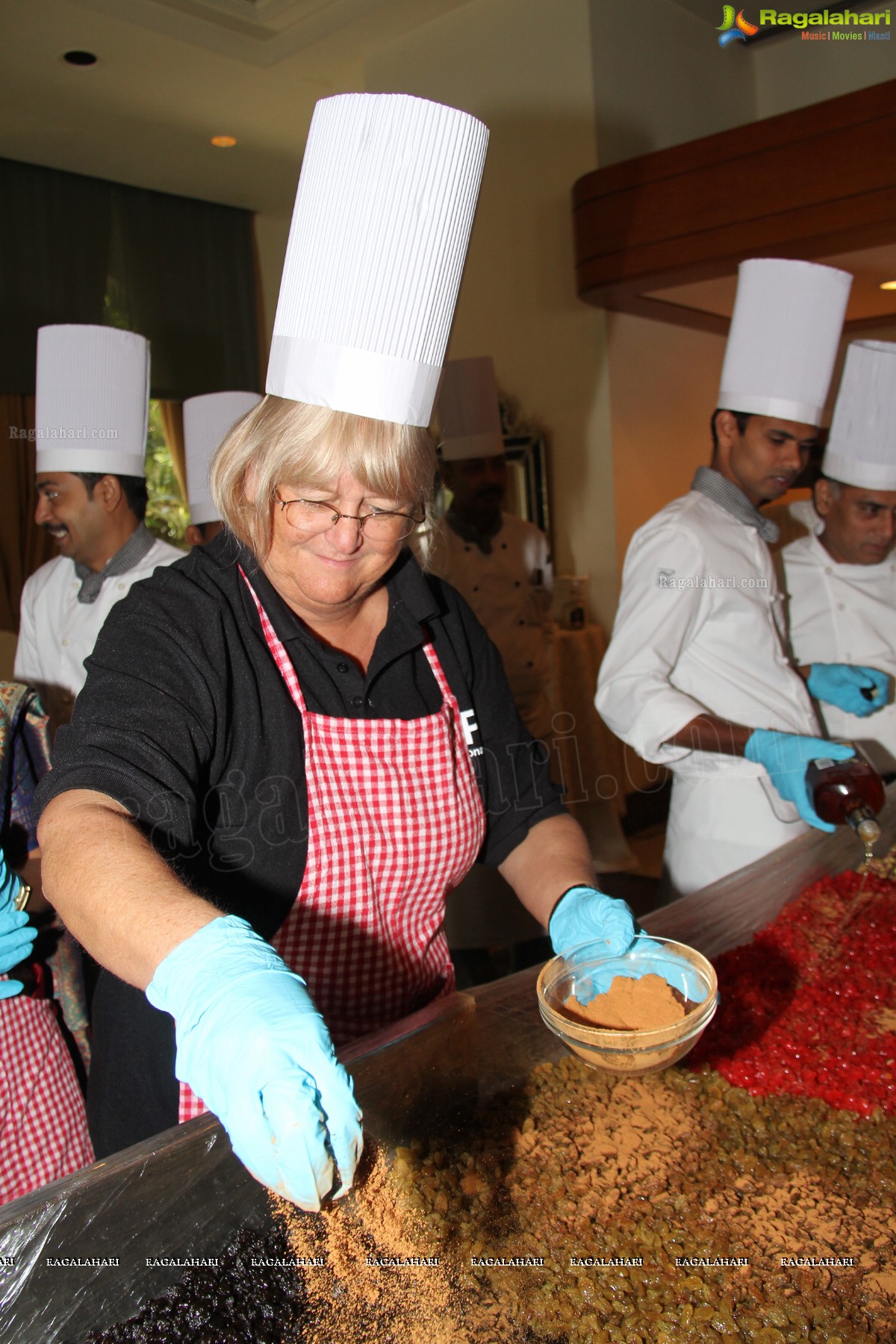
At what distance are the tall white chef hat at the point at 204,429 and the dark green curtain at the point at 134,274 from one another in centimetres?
251

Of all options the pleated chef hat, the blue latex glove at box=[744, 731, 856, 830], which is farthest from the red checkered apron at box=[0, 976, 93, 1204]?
the pleated chef hat

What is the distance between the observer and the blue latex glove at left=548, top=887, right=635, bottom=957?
1152mm

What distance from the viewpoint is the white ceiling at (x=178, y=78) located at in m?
4.00

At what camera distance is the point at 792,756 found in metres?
1.87

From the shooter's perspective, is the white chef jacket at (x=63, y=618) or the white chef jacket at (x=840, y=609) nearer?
the white chef jacket at (x=63, y=618)

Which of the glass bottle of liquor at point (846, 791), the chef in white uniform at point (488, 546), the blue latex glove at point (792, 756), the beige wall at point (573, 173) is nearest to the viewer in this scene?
the glass bottle of liquor at point (846, 791)

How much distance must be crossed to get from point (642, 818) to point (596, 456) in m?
1.77

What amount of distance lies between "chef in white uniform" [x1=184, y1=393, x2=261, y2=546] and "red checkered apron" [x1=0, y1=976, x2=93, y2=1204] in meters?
2.08

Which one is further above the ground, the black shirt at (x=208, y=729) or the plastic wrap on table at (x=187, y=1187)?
the black shirt at (x=208, y=729)

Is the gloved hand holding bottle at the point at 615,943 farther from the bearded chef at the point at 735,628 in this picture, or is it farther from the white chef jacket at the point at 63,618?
the white chef jacket at the point at 63,618

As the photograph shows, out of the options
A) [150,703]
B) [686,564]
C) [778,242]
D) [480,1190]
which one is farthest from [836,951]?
[778,242]

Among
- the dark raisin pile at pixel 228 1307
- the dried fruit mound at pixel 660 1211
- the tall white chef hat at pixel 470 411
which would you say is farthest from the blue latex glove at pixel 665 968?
the tall white chef hat at pixel 470 411

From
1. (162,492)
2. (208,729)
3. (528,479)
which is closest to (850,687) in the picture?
(208,729)

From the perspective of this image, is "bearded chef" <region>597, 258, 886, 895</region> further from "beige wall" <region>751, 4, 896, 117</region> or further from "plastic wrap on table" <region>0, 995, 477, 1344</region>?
"beige wall" <region>751, 4, 896, 117</region>
